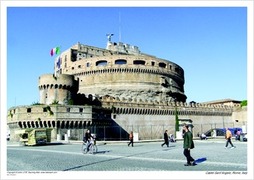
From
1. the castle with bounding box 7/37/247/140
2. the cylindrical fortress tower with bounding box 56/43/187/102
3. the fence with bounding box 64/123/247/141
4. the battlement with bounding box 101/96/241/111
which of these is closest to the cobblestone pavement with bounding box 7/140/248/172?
the fence with bounding box 64/123/247/141

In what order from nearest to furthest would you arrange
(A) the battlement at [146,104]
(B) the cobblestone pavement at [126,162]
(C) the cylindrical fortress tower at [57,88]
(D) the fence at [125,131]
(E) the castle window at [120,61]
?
(B) the cobblestone pavement at [126,162], (D) the fence at [125,131], (C) the cylindrical fortress tower at [57,88], (A) the battlement at [146,104], (E) the castle window at [120,61]

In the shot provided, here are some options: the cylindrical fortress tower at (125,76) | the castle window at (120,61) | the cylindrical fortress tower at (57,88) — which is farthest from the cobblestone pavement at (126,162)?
the castle window at (120,61)

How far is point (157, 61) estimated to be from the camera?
59.6 m

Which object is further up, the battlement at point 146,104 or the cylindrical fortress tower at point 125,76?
the cylindrical fortress tower at point 125,76

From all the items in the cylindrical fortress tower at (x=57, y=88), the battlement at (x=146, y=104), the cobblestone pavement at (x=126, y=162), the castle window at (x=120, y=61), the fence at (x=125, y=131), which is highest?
the castle window at (x=120, y=61)

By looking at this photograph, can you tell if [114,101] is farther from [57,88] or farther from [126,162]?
[126,162]

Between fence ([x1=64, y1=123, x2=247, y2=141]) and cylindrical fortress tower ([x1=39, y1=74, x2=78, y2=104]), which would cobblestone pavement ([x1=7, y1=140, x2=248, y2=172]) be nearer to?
fence ([x1=64, y1=123, x2=247, y2=141])

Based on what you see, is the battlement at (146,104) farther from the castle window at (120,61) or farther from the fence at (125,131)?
the castle window at (120,61)

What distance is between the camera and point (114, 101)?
42.8m

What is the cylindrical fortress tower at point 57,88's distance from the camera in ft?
123

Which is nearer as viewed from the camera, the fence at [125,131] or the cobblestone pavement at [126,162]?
the cobblestone pavement at [126,162]

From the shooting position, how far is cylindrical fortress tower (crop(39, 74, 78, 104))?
3734cm

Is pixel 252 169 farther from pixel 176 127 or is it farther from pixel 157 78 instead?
pixel 157 78

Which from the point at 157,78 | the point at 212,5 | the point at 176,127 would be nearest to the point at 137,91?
the point at 157,78
